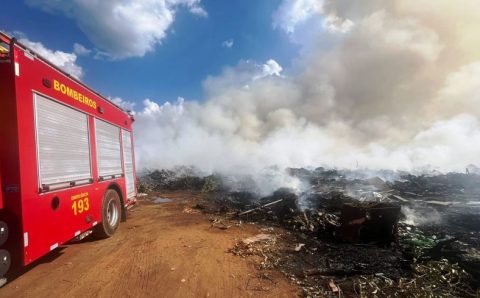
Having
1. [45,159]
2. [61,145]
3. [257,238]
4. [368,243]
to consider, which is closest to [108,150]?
[61,145]

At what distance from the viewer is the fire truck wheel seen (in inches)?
320

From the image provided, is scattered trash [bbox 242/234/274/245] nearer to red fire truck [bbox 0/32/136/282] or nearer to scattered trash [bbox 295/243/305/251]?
scattered trash [bbox 295/243/305/251]

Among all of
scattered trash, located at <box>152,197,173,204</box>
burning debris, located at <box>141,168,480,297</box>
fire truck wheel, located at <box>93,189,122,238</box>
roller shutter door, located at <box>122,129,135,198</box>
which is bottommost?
burning debris, located at <box>141,168,480,297</box>

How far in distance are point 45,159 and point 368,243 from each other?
7.35m

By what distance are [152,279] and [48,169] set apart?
2634 millimetres

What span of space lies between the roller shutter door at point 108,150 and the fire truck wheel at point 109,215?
1.81ft

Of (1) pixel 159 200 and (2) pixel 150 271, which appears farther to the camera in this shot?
(1) pixel 159 200

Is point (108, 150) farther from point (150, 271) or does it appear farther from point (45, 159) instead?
point (150, 271)

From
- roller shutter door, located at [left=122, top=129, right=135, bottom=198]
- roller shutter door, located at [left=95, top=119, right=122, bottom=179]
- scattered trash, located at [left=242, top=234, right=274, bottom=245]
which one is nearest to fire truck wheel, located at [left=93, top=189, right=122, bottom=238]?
roller shutter door, located at [left=95, top=119, right=122, bottom=179]

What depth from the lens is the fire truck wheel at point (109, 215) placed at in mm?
8122

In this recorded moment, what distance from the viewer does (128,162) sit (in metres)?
10.8

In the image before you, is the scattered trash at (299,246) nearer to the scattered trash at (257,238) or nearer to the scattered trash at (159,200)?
the scattered trash at (257,238)

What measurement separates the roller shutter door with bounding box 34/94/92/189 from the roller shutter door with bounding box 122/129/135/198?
9.84 ft

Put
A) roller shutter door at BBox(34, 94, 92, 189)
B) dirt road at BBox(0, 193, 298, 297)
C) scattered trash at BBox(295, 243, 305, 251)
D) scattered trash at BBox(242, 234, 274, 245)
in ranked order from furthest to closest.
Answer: scattered trash at BBox(242, 234, 274, 245)
scattered trash at BBox(295, 243, 305, 251)
roller shutter door at BBox(34, 94, 92, 189)
dirt road at BBox(0, 193, 298, 297)
